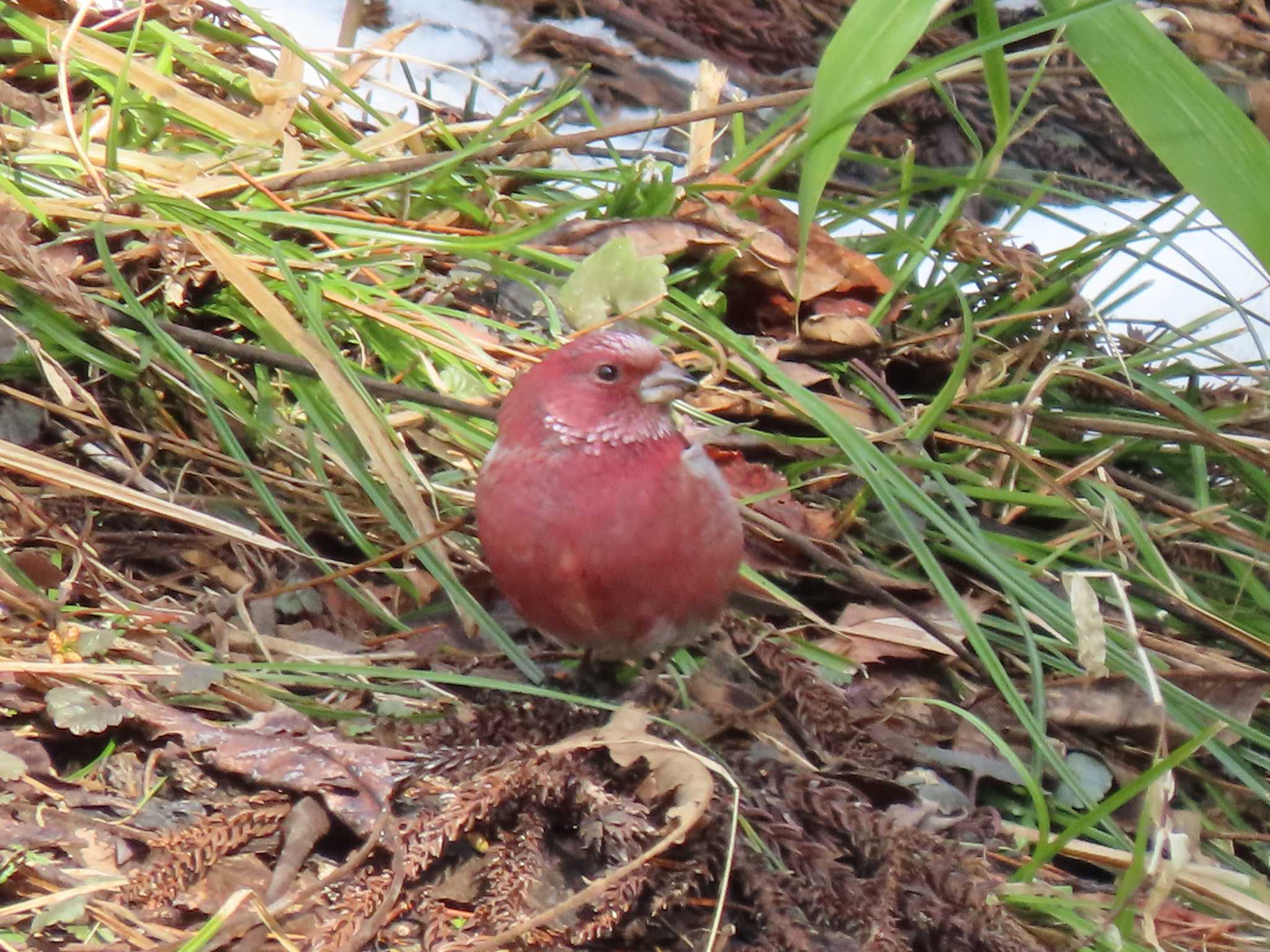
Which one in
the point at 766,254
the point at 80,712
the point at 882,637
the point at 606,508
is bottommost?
the point at 80,712

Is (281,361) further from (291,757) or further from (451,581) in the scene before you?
(291,757)

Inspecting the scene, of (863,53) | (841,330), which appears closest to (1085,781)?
(841,330)

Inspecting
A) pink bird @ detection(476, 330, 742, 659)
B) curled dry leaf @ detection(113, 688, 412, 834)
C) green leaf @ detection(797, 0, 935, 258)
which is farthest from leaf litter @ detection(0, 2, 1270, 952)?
green leaf @ detection(797, 0, 935, 258)

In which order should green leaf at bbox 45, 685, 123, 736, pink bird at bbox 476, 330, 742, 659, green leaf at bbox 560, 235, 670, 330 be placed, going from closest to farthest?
green leaf at bbox 45, 685, 123, 736
pink bird at bbox 476, 330, 742, 659
green leaf at bbox 560, 235, 670, 330

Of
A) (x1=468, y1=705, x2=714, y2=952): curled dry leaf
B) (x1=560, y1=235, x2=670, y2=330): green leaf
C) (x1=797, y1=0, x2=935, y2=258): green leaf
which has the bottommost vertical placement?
(x1=468, y1=705, x2=714, y2=952): curled dry leaf

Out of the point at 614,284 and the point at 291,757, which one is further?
the point at 614,284

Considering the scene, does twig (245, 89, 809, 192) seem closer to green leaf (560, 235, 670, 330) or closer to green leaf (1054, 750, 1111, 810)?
green leaf (560, 235, 670, 330)

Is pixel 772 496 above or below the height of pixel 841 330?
below

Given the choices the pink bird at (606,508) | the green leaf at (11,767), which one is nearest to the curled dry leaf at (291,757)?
the green leaf at (11,767)

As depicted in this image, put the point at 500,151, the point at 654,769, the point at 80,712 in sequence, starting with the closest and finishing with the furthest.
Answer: the point at 80,712
the point at 654,769
the point at 500,151
